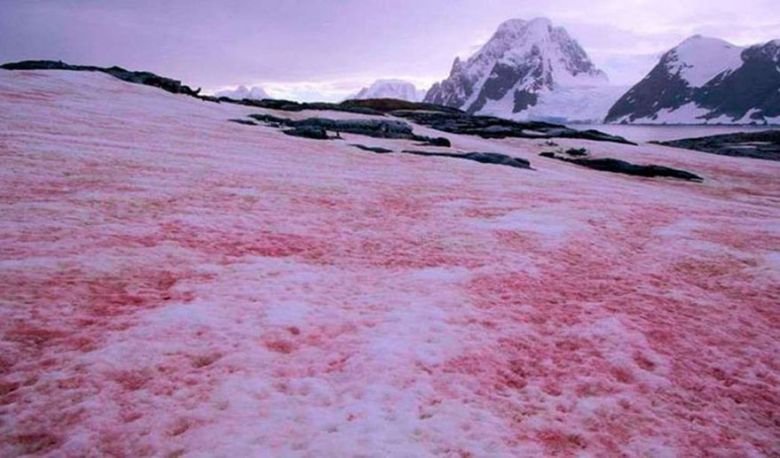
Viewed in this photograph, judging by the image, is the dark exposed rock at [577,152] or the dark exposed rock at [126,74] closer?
the dark exposed rock at [577,152]

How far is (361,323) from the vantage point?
836 centimetres

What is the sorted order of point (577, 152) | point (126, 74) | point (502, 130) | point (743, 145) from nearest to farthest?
point (577, 152) → point (126, 74) → point (502, 130) → point (743, 145)

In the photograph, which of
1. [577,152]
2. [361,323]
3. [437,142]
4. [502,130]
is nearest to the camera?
[361,323]

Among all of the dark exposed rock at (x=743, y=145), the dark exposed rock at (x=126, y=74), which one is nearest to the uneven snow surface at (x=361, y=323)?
the dark exposed rock at (x=126, y=74)

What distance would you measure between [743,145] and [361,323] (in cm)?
9053

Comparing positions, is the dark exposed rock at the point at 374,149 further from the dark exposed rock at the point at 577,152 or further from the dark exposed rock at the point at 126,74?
the dark exposed rock at the point at 126,74

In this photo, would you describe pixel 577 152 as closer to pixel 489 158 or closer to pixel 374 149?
pixel 489 158

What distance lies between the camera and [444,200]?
19172 millimetres

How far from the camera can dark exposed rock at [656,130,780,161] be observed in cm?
6725

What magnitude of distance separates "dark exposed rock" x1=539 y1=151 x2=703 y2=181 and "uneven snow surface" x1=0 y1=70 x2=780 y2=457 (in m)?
25.0

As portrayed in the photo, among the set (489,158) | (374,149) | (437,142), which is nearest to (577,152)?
(437,142)

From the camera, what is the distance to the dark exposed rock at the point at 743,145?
221 feet

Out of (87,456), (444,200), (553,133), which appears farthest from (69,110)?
(553,133)

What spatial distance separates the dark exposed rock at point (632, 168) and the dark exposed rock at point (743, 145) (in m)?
30.3
